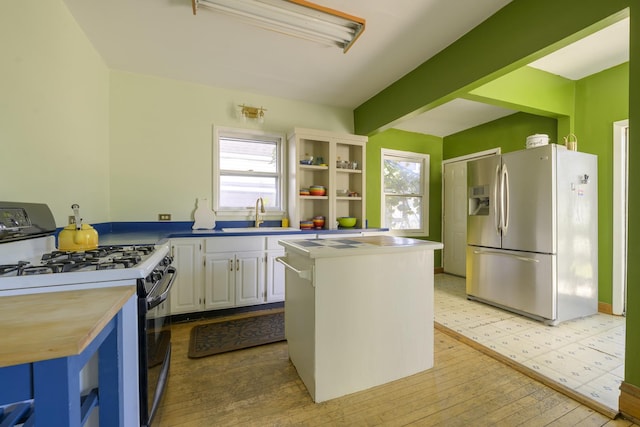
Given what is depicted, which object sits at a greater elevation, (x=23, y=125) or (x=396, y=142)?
(x=396, y=142)

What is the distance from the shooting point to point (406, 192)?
466cm

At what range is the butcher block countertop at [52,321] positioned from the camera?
0.56 m

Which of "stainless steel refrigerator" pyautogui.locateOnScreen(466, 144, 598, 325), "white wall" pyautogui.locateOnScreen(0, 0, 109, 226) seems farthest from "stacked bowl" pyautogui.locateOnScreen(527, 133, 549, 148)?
"white wall" pyautogui.locateOnScreen(0, 0, 109, 226)

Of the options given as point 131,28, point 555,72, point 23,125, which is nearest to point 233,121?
point 131,28

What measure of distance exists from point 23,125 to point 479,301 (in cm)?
432

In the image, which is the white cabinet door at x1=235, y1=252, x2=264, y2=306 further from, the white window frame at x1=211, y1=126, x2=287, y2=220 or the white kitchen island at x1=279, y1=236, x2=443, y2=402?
the white kitchen island at x1=279, y1=236, x2=443, y2=402

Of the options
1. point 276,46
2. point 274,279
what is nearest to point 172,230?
point 274,279

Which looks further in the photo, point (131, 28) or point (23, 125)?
point (131, 28)

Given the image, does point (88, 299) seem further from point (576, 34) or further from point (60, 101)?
point (576, 34)

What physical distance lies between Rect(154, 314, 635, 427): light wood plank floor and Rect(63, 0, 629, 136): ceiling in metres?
2.60

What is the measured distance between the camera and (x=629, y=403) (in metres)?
1.44

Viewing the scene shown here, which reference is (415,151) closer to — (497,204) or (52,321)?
(497,204)

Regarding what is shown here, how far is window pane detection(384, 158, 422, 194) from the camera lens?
4.52 meters

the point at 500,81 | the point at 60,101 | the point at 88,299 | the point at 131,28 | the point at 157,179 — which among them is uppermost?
the point at 131,28
